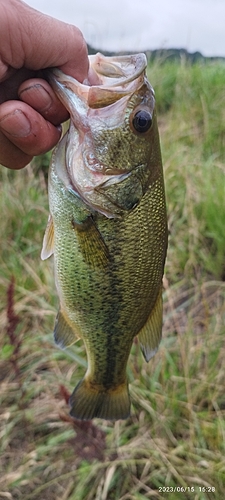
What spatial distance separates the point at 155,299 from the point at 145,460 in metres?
1.11

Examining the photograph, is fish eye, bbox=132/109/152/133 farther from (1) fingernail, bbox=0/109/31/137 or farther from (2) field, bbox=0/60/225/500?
(2) field, bbox=0/60/225/500

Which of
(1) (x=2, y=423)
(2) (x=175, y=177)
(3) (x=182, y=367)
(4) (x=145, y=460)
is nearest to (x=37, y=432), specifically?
(1) (x=2, y=423)

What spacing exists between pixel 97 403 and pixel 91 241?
22.6 inches

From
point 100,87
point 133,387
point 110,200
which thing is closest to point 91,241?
point 110,200

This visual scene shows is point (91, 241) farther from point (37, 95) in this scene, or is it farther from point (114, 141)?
point (37, 95)

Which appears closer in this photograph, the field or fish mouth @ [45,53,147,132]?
fish mouth @ [45,53,147,132]

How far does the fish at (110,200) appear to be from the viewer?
4.58 feet

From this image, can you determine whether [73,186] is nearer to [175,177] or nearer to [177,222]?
[177,222]

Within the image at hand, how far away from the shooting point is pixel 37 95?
1.39 meters

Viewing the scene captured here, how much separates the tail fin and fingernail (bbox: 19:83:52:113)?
0.87 m

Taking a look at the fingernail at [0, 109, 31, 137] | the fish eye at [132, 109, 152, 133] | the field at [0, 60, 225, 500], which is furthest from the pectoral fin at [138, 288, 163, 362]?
the field at [0, 60, 225, 500]

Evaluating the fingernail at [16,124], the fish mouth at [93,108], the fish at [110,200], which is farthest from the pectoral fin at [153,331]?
the fingernail at [16,124]

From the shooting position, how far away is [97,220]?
141 centimetres

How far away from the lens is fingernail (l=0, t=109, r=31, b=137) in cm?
140
